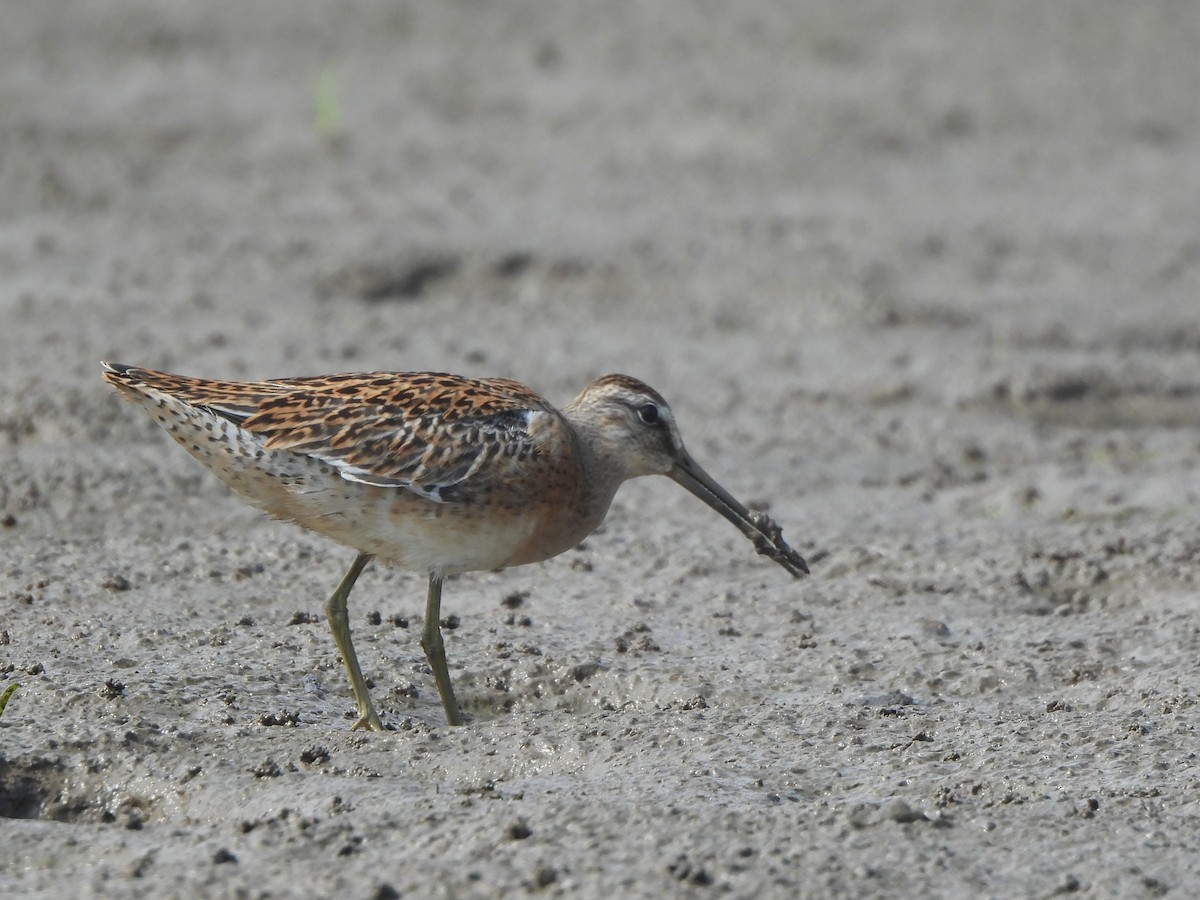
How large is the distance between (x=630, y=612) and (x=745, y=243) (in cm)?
452

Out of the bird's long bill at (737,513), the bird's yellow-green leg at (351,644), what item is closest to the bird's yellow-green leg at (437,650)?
the bird's yellow-green leg at (351,644)

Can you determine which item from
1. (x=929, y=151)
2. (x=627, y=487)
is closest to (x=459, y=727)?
(x=627, y=487)

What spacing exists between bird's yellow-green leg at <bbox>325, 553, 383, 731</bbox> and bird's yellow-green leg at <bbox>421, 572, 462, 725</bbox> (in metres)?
0.19

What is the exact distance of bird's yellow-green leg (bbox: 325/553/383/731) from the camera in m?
4.74

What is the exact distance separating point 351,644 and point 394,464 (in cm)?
54

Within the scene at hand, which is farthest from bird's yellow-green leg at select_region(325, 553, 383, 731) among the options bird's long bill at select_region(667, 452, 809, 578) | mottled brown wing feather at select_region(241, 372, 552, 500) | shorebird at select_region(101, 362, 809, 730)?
→ bird's long bill at select_region(667, 452, 809, 578)

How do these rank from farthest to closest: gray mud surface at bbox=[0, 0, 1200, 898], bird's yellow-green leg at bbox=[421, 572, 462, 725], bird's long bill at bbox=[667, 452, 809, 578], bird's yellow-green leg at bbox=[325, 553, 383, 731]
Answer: bird's long bill at bbox=[667, 452, 809, 578] → bird's yellow-green leg at bbox=[421, 572, 462, 725] → bird's yellow-green leg at bbox=[325, 553, 383, 731] → gray mud surface at bbox=[0, 0, 1200, 898]

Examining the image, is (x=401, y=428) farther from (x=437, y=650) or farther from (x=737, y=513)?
(x=737, y=513)

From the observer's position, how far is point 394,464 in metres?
4.79

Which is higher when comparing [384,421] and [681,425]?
[384,421]

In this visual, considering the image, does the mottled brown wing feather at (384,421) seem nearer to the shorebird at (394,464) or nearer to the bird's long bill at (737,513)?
the shorebird at (394,464)

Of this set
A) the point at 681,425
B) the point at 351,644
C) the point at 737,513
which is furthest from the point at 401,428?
the point at 681,425

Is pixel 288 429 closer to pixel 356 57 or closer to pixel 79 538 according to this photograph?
pixel 79 538

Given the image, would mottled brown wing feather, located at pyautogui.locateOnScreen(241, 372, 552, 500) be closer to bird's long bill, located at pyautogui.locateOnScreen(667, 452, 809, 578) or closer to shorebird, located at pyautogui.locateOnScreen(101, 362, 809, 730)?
shorebird, located at pyautogui.locateOnScreen(101, 362, 809, 730)
